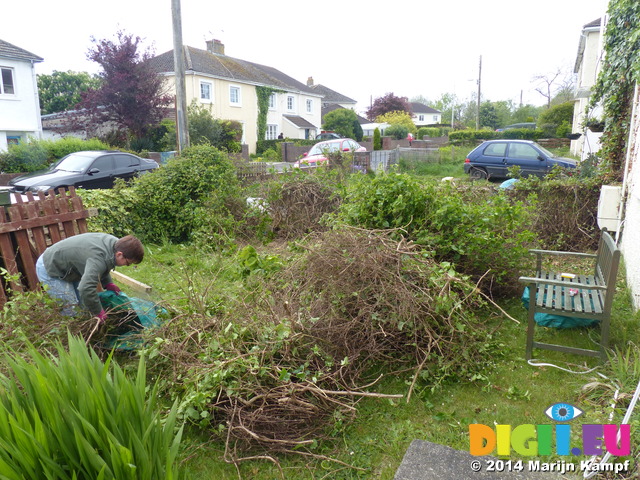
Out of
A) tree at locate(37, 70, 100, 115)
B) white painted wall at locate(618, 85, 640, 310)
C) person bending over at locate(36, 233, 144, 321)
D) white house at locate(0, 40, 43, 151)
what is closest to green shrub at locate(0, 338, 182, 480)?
person bending over at locate(36, 233, 144, 321)

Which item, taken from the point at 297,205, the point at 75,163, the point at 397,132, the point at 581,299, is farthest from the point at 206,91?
the point at 581,299

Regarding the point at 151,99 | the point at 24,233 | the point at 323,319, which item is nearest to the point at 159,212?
the point at 24,233

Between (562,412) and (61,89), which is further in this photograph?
(61,89)

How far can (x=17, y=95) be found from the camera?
2292 cm

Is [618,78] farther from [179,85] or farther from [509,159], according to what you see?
[179,85]

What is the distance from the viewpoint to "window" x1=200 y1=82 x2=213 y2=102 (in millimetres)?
29203

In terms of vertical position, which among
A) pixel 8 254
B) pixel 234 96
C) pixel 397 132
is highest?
pixel 234 96

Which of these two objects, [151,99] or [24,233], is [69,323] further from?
[151,99]

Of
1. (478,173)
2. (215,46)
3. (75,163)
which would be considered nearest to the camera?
(75,163)

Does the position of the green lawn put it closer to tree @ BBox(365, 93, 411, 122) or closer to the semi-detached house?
the semi-detached house

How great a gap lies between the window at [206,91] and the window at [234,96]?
6.42 ft

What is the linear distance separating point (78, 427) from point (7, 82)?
88.6 ft

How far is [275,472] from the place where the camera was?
114 inches

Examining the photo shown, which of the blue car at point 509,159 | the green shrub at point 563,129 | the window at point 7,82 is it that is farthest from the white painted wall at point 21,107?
the green shrub at point 563,129
